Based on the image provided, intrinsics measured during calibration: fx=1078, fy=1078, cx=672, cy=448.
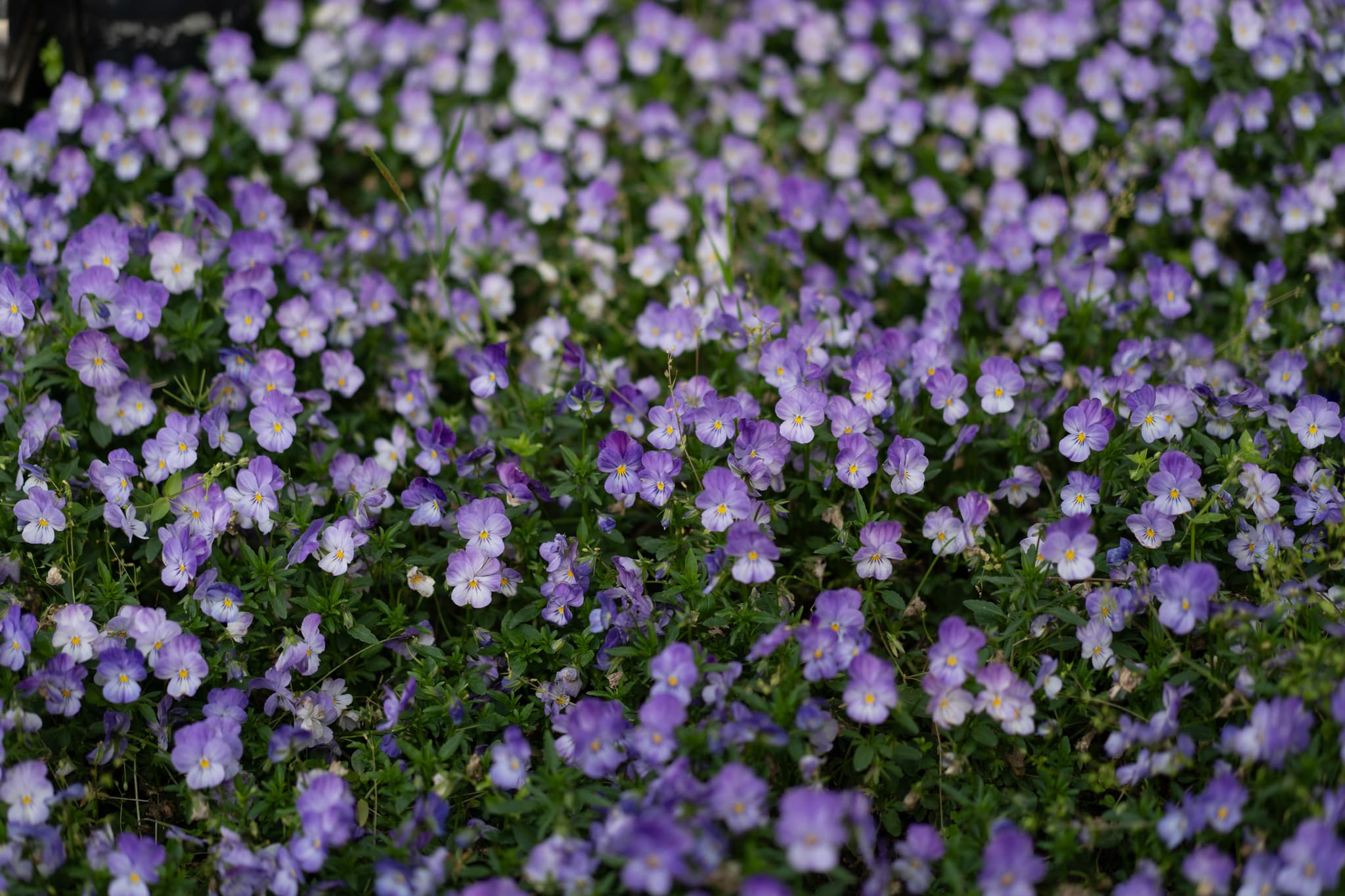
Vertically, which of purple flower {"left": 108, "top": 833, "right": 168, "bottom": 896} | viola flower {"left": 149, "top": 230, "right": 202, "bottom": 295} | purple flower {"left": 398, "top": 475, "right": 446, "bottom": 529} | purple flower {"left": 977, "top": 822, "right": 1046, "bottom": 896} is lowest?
purple flower {"left": 977, "top": 822, "right": 1046, "bottom": 896}

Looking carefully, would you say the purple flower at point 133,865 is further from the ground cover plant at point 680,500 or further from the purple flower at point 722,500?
the purple flower at point 722,500

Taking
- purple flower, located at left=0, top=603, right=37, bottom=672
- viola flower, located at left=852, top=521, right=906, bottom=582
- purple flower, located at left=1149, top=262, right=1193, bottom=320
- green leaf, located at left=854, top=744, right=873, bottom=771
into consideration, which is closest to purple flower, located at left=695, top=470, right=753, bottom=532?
viola flower, located at left=852, top=521, right=906, bottom=582

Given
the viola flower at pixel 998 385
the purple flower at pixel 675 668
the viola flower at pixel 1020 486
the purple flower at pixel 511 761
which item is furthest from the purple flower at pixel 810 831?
the viola flower at pixel 998 385

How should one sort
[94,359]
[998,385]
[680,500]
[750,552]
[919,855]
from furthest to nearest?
1. [998,385]
2. [94,359]
3. [680,500]
4. [750,552]
5. [919,855]

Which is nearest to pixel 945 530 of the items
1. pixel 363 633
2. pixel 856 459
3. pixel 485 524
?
pixel 856 459

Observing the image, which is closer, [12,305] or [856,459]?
[856,459]

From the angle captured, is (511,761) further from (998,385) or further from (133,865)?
(998,385)

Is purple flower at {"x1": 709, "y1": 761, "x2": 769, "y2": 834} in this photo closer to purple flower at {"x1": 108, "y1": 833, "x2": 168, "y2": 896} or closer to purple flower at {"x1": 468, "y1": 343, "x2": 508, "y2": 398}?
purple flower at {"x1": 108, "y1": 833, "x2": 168, "y2": 896}
